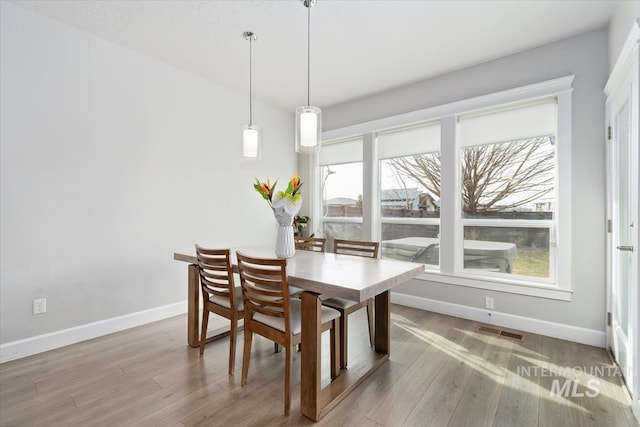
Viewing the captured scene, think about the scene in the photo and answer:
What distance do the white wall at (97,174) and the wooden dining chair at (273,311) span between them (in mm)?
1834

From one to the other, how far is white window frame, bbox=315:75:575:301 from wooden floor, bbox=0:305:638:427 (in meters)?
0.56

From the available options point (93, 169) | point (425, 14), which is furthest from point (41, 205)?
point (425, 14)

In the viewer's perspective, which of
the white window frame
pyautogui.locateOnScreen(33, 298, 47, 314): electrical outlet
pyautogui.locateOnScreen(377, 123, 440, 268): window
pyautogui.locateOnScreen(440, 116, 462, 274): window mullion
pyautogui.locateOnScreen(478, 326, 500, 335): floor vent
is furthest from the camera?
pyautogui.locateOnScreen(377, 123, 440, 268): window

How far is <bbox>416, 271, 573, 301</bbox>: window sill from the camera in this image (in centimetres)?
282

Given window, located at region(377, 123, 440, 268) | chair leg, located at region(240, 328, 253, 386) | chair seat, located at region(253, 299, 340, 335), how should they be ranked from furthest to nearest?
1. window, located at region(377, 123, 440, 268)
2. chair leg, located at region(240, 328, 253, 386)
3. chair seat, located at region(253, 299, 340, 335)

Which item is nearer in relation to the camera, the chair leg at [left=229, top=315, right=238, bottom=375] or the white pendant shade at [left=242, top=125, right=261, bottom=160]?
the chair leg at [left=229, top=315, right=238, bottom=375]

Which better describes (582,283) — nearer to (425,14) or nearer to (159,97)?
(425,14)

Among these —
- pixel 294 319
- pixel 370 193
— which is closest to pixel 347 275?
pixel 294 319

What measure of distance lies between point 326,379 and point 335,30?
9.41 feet

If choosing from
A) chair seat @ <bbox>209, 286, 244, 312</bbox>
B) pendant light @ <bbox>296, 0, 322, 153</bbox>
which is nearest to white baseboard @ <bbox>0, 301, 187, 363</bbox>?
chair seat @ <bbox>209, 286, 244, 312</bbox>

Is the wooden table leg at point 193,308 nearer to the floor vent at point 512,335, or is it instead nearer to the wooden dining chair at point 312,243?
the wooden dining chair at point 312,243

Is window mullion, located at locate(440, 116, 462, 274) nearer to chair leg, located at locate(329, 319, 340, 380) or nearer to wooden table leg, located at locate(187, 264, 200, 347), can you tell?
chair leg, located at locate(329, 319, 340, 380)

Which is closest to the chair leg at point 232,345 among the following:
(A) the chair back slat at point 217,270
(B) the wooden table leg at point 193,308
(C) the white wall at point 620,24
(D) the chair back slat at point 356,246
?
(A) the chair back slat at point 217,270

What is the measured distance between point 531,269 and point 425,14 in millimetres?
2594
